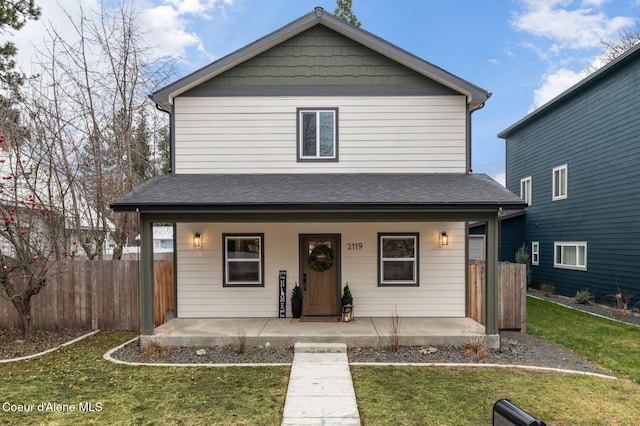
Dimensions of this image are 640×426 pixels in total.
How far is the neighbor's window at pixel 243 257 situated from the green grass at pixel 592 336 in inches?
249

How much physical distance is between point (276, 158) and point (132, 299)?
15.0 ft

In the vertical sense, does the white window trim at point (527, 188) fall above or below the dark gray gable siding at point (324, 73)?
below

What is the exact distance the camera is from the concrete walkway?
421 centimetres

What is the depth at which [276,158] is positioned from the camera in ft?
27.4

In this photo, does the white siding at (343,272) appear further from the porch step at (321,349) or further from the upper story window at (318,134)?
the porch step at (321,349)

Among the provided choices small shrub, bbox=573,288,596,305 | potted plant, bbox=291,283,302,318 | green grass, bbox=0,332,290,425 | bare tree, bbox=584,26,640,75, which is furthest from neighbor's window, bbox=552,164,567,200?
green grass, bbox=0,332,290,425

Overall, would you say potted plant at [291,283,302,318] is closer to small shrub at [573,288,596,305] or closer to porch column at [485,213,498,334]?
porch column at [485,213,498,334]

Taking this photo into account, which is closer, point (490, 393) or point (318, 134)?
point (490, 393)

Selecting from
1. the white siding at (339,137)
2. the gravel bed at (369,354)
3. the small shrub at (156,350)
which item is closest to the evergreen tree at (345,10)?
the white siding at (339,137)

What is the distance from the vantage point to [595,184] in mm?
11391

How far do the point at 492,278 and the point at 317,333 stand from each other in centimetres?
345

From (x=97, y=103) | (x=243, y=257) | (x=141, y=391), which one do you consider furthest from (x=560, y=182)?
(x=97, y=103)

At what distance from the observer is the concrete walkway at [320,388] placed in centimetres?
421

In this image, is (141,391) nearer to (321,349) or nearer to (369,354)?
(321,349)
